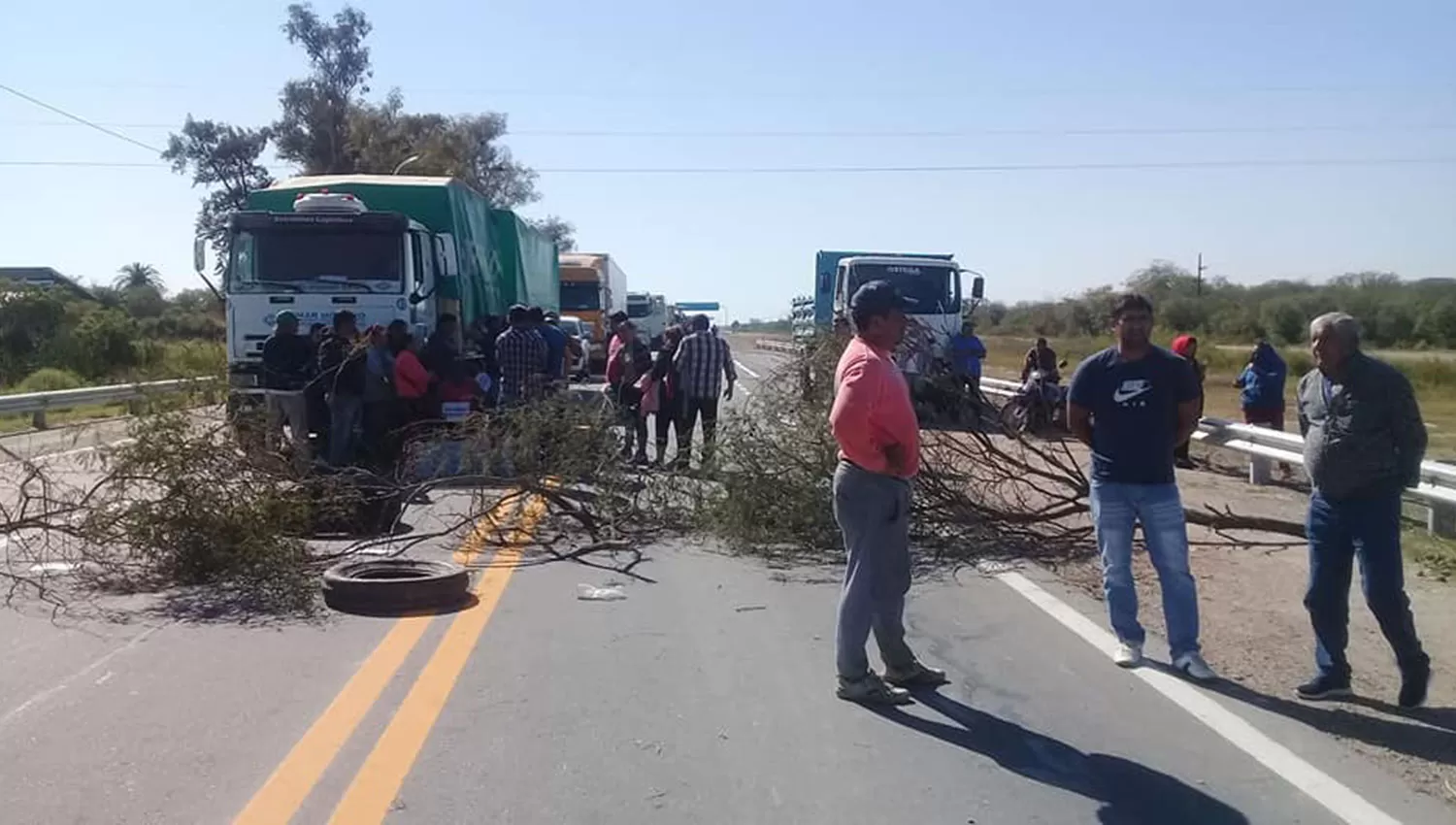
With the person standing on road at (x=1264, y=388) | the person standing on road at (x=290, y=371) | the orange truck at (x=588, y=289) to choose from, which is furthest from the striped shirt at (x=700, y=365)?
the orange truck at (x=588, y=289)

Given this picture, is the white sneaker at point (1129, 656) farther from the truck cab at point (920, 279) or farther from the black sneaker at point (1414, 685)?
the truck cab at point (920, 279)

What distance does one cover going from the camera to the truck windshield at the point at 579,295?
144 ft

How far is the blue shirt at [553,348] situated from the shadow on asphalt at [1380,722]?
9.81m

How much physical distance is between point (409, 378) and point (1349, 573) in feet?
30.3

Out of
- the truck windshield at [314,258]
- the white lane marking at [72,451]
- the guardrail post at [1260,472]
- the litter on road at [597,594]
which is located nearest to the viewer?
the litter on road at [597,594]

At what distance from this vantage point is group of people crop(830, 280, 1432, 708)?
657cm

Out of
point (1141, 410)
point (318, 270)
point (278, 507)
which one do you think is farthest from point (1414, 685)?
point (318, 270)

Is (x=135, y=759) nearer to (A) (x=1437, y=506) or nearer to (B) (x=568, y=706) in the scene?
(B) (x=568, y=706)

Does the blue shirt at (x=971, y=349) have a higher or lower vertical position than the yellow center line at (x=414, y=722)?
higher

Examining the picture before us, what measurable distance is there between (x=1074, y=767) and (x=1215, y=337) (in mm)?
73384

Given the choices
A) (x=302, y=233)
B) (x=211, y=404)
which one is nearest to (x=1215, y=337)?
(x=302, y=233)

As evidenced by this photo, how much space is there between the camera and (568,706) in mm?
6645

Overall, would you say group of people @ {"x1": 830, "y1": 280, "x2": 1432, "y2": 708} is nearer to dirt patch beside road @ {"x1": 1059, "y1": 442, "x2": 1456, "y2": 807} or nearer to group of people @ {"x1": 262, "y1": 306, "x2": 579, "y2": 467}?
dirt patch beside road @ {"x1": 1059, "y1": 442, "x2": 1456, "y2": 807}

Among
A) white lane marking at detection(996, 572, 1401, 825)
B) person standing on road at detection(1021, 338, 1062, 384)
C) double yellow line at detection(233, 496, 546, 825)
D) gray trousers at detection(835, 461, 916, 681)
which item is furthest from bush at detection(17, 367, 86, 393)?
gray trousers at detection(835, 461, 916, 681)
